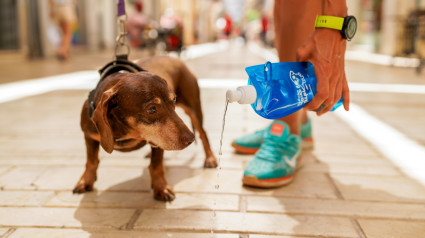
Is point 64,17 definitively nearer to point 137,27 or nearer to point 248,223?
point 137,27

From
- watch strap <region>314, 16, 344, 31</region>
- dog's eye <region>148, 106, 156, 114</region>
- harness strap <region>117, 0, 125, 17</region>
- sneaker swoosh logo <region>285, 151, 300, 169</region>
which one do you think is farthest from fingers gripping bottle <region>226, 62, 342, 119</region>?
harness strap <region>117, 0, 125, 17</region>

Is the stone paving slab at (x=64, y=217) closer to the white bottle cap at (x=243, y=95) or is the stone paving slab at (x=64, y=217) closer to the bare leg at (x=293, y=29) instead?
the white bottle cap at (x=243, y=95)

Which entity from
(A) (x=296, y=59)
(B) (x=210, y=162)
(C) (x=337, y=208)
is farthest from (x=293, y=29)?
(C) (x=337, y=208)

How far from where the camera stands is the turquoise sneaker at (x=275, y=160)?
2.08 m

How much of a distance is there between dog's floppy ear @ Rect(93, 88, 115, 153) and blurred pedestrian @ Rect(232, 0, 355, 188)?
73 cm

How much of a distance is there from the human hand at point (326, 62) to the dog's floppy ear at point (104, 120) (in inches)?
32.5

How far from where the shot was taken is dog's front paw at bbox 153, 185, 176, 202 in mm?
1928

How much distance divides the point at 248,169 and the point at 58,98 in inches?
126

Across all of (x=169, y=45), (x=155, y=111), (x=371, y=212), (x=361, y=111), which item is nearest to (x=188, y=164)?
(x=155, y=111)

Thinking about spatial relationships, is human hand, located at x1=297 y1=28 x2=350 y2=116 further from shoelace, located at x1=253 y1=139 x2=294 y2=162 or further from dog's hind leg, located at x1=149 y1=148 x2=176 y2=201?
dog's hind leg, located at x1=149 y1=148 x2=176 y2=201

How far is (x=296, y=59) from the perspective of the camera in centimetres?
187

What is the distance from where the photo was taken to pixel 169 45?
1069 cm

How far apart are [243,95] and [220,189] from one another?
0.68 meters

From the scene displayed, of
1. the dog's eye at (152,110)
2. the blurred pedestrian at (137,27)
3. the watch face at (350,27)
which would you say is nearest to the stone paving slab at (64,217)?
the dog's eye at (152,110)
